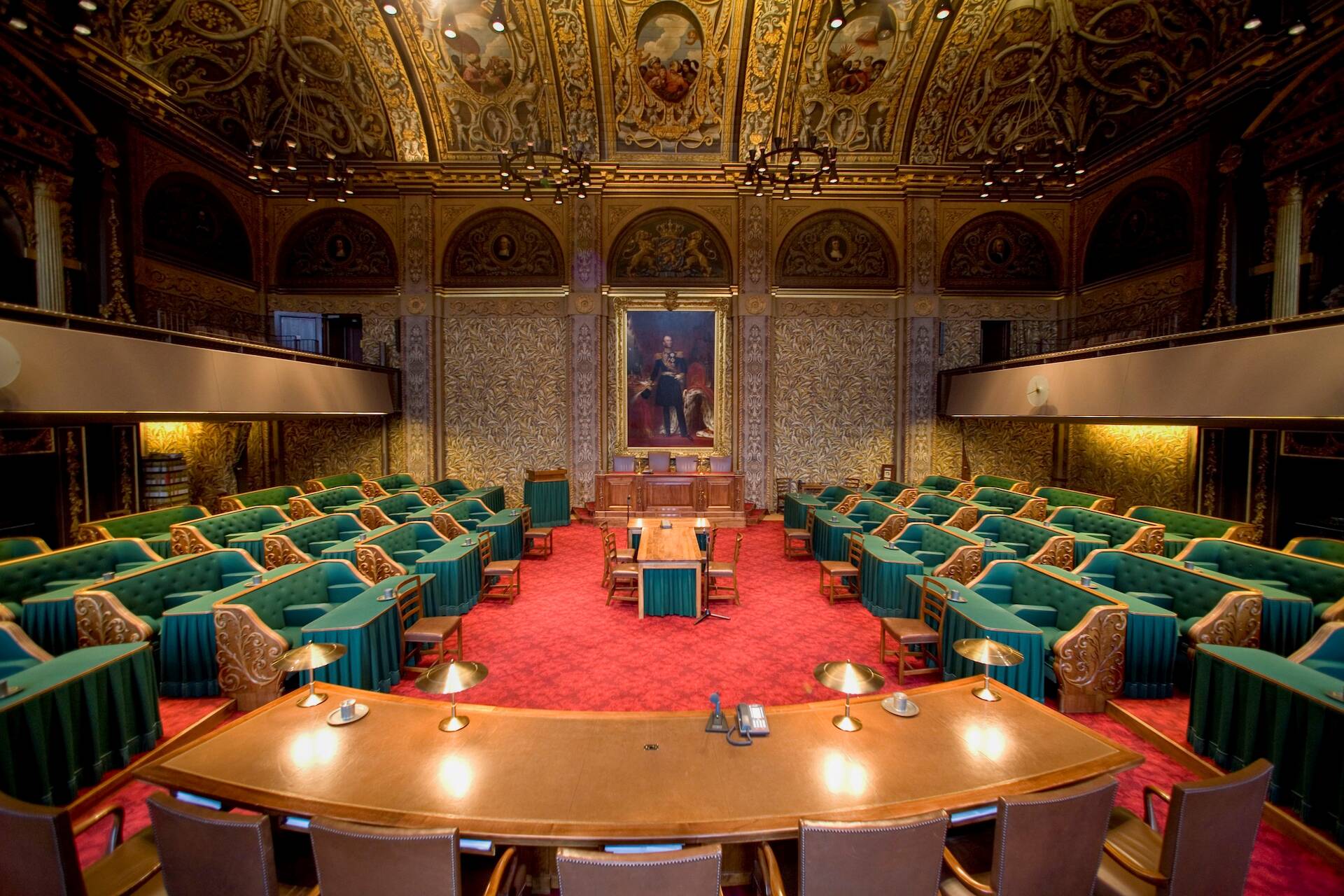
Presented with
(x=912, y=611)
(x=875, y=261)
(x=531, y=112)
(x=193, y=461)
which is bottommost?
(x=912, y=611)

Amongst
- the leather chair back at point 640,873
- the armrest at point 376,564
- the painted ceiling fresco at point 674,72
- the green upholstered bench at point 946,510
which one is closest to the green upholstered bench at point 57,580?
the armrest at point 376,564

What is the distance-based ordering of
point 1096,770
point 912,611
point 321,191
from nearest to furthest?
point 1096,770, point 912,611, point 321,191

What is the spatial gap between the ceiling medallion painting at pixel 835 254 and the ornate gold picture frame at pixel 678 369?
6.96 feet

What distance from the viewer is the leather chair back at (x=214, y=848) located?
7.00 feet


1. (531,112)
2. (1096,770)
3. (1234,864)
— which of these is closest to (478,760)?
(1096,770)

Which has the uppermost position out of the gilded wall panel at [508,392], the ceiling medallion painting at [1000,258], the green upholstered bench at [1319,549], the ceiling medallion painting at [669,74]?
the ceiling medallion painting at [669,74]

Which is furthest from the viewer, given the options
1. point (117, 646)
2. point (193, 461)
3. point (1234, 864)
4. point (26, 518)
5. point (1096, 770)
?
point (193, 461)

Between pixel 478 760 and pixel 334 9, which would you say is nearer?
pixel 478 760

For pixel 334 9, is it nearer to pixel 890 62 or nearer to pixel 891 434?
pixel 890 62

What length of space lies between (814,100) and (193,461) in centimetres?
1638

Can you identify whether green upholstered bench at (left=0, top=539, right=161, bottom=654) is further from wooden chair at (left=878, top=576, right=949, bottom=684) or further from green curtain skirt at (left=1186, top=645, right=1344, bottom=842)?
green curtain skirt at (left=1186, top=645, right=1344, bottom=842)

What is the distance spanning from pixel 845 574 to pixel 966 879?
5439mm

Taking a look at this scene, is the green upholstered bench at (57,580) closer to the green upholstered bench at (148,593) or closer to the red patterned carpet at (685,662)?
the green upholstered bench at (148,593)

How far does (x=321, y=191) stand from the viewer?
13727 millimetres
